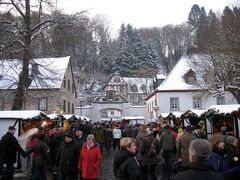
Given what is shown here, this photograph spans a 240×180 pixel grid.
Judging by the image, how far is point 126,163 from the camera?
6457 millimetres

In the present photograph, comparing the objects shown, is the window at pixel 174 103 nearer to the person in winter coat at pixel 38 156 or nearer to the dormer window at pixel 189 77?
the dormer window at pixel 189 77

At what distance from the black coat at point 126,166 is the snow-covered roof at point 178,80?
126 feet

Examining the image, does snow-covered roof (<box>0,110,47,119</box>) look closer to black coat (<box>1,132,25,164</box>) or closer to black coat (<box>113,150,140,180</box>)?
black coat (<box>1,132,25,164</box>)

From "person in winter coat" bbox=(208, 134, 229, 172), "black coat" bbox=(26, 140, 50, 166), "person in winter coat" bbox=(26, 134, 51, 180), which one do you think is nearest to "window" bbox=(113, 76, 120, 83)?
"person in winter coat" bbox=(26, 134, 51, 180)

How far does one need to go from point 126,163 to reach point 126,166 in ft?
0.17

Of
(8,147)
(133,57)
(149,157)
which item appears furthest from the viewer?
(133,57)

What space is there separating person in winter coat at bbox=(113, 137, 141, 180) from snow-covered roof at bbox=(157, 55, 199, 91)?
38.3 meters

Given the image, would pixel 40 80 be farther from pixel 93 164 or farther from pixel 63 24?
pixel 93 164

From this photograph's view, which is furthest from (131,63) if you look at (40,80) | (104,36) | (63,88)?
(40,80)

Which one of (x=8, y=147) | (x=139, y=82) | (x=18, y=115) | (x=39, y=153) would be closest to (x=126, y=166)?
(x=39, y=153)

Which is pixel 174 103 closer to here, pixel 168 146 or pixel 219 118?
pixel 219 118

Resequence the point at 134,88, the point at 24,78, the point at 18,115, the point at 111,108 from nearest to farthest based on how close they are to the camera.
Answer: the point at 18,115 < the point at 24,78 < the point at 111,108 < the point at 134,88

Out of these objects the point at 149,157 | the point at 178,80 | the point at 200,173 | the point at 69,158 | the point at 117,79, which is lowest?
the point at 149,157

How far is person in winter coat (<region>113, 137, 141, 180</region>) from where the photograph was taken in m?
6.39
